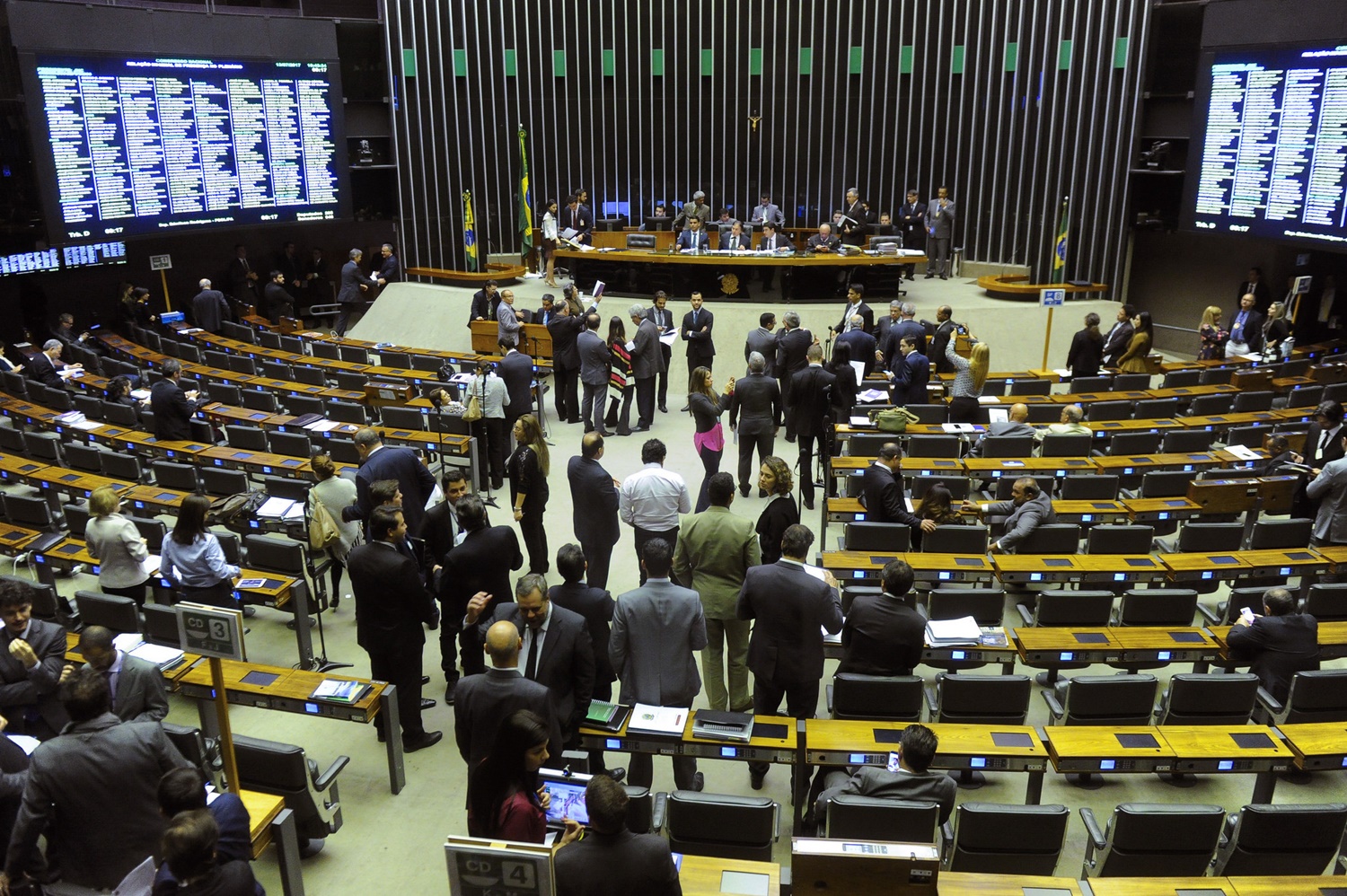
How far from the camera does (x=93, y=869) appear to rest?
3.71 m

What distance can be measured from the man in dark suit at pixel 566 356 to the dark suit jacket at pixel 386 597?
20.7 ft

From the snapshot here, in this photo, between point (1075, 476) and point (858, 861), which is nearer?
point (858, 861)

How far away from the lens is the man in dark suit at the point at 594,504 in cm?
631

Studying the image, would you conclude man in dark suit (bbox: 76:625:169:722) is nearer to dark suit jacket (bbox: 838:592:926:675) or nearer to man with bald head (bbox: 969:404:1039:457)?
dark suit jacket (bbox: 838:592:926:675)

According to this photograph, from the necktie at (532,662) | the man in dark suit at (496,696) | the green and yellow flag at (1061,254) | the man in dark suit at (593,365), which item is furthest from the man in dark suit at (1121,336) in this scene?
the man in dark suit at (496,696)

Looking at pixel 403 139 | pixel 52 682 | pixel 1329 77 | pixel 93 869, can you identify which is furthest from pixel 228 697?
pixel 403 139

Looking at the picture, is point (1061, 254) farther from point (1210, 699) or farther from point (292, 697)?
point (292, 697)

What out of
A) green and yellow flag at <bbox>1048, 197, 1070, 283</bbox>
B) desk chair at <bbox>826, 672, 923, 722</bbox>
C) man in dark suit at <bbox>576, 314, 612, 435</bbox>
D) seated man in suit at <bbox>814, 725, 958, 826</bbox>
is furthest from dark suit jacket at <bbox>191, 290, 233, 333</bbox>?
seated man in suit at <bbox>814, 725, 958, 826</bbox>

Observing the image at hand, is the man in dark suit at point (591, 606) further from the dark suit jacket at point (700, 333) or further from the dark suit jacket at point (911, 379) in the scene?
the dark suit jacket at point (700, 333)

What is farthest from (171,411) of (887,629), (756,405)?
(887,629)

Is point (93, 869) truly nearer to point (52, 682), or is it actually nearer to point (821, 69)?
point (52, 682)

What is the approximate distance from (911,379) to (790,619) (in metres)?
5.93

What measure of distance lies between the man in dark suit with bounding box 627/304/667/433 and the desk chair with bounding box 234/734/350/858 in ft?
23.3

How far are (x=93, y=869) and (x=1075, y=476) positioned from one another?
6.97 meters
